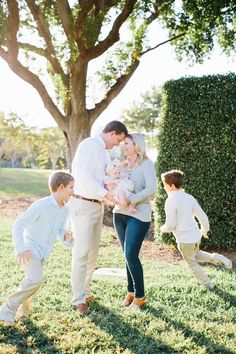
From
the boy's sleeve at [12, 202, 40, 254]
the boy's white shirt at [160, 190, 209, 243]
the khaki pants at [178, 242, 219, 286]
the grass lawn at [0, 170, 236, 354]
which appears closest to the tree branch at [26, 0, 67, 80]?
the grass lawn at [0, 170, 236, 354]

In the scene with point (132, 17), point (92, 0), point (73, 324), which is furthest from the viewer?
point (132, 17)

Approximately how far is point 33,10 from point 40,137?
16.0 m

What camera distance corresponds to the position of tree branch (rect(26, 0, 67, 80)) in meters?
14.0

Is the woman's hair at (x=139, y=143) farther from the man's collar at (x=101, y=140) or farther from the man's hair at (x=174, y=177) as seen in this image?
the man's hair at (x=174, y=177)

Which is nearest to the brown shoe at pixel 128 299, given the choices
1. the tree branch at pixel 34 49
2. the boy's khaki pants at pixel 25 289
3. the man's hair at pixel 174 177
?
the boy's khaki pants at pixel 25 289

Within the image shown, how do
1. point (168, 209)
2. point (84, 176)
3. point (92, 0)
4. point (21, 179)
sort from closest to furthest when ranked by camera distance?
1. point (84, 176)
2. point (168, 209)
3. point (92, 0)
4. point (21, 179)

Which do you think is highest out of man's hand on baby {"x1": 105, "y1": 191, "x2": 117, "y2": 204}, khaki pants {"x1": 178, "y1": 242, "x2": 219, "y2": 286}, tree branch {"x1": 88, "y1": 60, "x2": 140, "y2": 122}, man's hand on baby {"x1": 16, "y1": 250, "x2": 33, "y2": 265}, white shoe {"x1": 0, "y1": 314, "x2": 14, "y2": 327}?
tree branch {"x1": 88, "y1": 60, "x2": 140, "y2": 122}

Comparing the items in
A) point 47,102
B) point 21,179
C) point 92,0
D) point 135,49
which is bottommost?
point 21,179

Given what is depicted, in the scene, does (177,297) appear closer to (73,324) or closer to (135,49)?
(73,324)

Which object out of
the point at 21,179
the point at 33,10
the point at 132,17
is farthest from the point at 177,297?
the point at 21,179

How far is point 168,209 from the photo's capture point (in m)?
6.70

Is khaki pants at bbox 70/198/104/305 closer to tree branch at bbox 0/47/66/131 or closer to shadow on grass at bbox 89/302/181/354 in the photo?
shadow on grass at bbox 89/302/181/354

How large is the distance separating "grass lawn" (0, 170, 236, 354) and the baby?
1.30 m

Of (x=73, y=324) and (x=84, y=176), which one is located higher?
(x=84, y=176)
